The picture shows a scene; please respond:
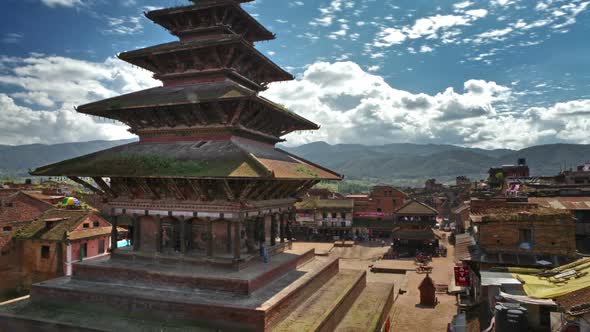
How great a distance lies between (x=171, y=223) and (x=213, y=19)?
1061cm

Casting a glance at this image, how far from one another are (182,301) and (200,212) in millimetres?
3918

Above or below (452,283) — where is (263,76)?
above

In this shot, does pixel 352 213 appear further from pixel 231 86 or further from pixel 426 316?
pixel 231 86

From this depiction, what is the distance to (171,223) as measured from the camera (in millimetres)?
17484

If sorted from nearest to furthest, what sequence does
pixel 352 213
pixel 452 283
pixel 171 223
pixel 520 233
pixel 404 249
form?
pixel 171 223 → pixel 520 233 → pixel 452 283 → pixel 404 249 → pixel 352 213

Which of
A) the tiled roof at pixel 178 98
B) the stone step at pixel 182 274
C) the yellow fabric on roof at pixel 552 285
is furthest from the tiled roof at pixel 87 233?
the yellow fabric on roof at pixel 552 285

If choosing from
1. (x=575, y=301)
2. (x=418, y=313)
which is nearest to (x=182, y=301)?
(x=575, y=301)

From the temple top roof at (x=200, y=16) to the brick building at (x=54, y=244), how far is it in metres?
22.8

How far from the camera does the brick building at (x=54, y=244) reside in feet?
109

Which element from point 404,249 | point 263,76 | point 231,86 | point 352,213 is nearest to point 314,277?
point 231,86

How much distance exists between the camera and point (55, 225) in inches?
1378

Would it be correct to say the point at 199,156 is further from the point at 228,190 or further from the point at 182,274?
the point at 182,274

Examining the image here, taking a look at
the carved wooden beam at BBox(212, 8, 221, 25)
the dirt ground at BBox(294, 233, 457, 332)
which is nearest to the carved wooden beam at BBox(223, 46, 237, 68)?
the carved wooden beam at BBox(212, 8, 221, 25)

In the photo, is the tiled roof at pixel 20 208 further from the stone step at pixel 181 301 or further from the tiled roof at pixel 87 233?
the stone step at pixel 181 301
